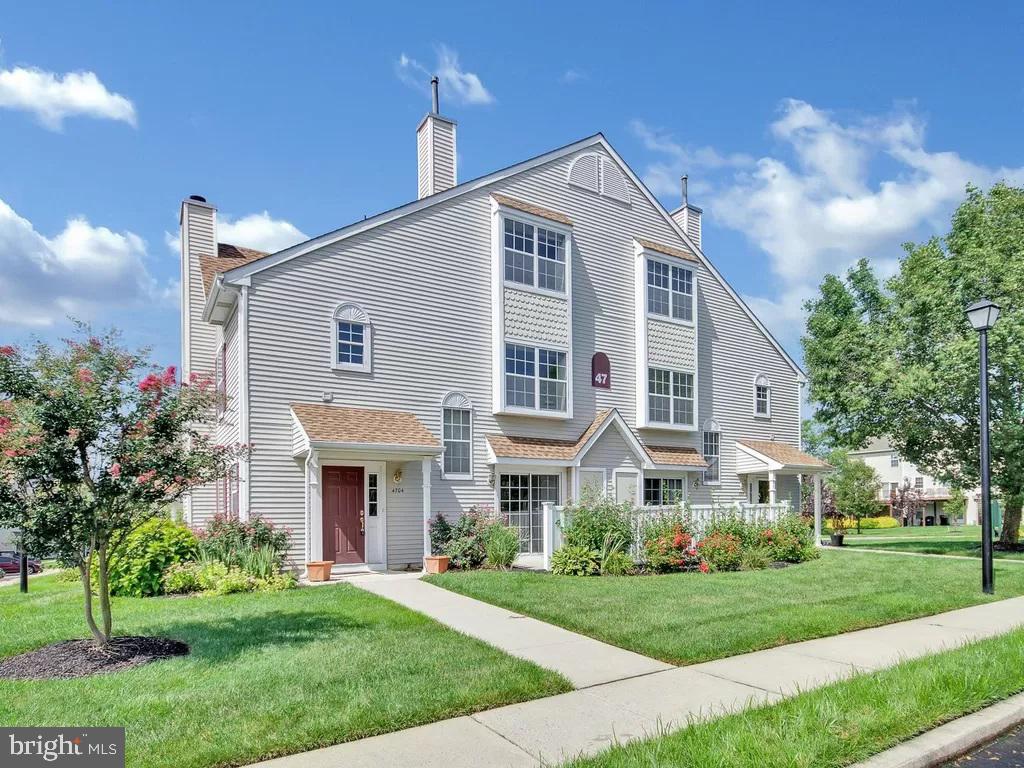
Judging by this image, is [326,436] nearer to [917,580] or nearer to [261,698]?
[261,698]

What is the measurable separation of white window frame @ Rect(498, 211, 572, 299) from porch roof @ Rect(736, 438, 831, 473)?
822cm

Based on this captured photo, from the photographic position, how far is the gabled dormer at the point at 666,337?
784 inches

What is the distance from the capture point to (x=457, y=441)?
16516 millimetres

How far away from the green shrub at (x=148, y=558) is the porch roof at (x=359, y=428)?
9.08 feet

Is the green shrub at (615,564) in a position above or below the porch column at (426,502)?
below

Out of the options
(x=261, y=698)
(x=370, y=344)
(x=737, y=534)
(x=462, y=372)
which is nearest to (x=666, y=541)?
(x=737, y=534)

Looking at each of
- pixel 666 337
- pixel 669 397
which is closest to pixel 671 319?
pixel 666 337

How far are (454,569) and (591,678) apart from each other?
8.76m

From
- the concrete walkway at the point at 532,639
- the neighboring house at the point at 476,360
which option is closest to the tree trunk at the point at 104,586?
the concrete walkway at the point at 532,639

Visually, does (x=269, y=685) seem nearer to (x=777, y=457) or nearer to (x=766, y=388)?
(x=777, y=457)

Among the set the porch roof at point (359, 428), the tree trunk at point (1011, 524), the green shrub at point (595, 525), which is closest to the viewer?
the green shrub at point (595, 525)

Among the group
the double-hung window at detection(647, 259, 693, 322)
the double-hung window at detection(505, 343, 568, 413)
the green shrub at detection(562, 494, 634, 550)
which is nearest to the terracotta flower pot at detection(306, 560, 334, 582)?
the green shrub at detection(562, 494, 634, 550)

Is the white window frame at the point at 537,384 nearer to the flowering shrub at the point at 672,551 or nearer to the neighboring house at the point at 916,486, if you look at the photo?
the flowering shrub at the point at 672,551

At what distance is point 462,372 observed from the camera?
16797 millimetres
